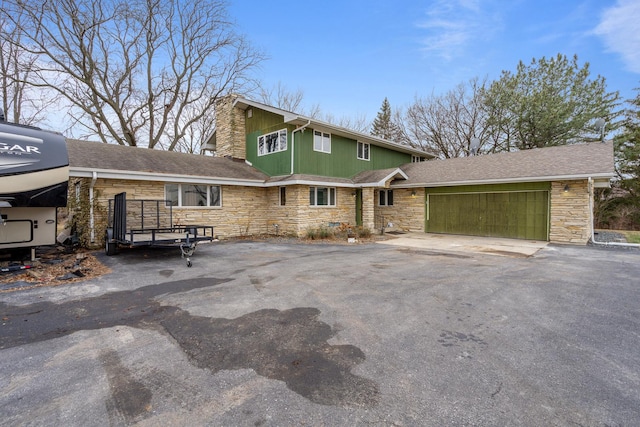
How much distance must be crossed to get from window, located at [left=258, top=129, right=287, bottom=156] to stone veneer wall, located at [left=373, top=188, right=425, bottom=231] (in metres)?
6.24

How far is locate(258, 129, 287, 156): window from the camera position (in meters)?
13.9

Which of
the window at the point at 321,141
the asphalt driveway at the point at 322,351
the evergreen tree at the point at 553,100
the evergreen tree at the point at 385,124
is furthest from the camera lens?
the evergreen tree at the point at 385,124

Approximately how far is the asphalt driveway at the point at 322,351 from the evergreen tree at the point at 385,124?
2680 centimetres

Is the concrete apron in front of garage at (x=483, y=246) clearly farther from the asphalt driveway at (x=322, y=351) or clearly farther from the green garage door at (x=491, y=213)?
the asphalt driveway at (x=322, y=351)

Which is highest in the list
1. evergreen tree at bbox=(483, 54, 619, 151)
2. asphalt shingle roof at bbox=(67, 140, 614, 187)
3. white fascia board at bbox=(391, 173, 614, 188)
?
evergreen tree at bbox=(483, 54, 619, 151)

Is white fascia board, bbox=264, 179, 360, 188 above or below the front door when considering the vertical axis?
above

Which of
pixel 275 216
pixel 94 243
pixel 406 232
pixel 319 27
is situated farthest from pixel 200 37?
pixel 406 232

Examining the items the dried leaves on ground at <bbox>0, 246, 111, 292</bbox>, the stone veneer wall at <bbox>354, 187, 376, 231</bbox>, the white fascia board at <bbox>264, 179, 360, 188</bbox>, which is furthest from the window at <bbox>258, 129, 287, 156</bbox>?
the dried leaves on ground at <bbox>0, 246, 111, 292</bbox>

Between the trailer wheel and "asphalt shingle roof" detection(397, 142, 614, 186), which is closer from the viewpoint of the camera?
the trailer wheel

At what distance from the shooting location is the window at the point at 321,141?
555 inches

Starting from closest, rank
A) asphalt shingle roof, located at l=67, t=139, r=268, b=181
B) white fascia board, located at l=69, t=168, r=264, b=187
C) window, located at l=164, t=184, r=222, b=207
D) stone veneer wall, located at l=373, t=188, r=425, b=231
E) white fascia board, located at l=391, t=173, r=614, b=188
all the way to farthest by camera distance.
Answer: white fascia board, located at l=69, t=168, r=264, b=187 < asphalt shingle roof, located at l=67, t=139, r=268, b=181 < white fascia board, located at l=391, t=173, r=614, b=188 < window, located at l=164, t=184, r=222, b=207 < stone veneer wall, located at l=373, t=188, r=425, b=231

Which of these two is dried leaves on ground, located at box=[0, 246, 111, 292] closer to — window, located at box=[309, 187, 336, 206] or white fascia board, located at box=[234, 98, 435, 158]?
window, located at box=[309, 187, 336, 206]

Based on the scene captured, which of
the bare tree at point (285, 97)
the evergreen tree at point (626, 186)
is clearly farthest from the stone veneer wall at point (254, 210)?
the evergreen tree at point (626, 186)

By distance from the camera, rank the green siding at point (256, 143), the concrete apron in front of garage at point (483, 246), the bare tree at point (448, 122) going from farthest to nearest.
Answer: the bare tree at point (448, 122) → the green siding at point (256, 143) → the concrete apron in front of garage at point (483, 246)
